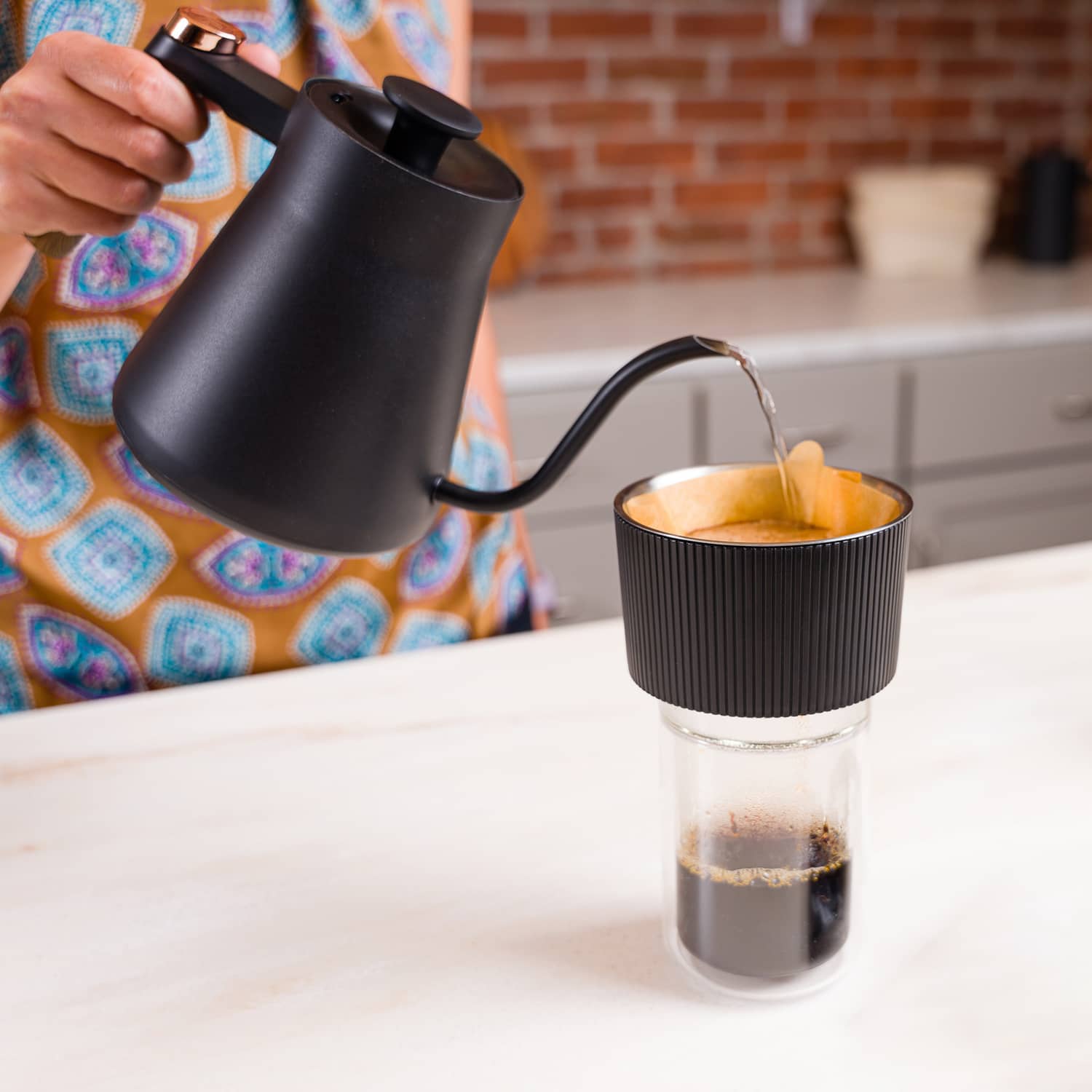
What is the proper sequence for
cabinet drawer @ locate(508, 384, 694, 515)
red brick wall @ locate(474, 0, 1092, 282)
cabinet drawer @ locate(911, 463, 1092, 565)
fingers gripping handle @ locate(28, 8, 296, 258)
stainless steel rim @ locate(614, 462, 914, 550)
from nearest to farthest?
stainless steel rim @ locate(614, 462, 914, 550), fingers gripping handle @ locate(28, 8, 296, 258), cabinet drawer @ locate(508, 384, 694, 515), cabinet drawer @ locate(911, 463, 1092, 565), red brick wall @ locate(474, 0, 1092, 282)

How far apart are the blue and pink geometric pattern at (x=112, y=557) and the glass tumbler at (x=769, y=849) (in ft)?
1.53

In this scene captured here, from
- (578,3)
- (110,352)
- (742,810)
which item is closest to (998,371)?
(578,3)

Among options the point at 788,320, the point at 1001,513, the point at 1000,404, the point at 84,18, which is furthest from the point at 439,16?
the point at 1001,513

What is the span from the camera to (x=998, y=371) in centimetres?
195

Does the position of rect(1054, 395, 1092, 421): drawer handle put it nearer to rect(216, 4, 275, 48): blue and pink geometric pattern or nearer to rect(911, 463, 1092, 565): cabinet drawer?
rect(911, 463, 1092, 565): cabinet drawer

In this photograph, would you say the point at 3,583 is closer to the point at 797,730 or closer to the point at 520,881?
the point at 520,881

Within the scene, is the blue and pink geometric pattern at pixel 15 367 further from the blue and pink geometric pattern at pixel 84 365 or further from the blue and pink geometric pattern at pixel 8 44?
the blue and pink geometric pattern at pixel 8 44

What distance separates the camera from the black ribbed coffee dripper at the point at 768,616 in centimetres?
41

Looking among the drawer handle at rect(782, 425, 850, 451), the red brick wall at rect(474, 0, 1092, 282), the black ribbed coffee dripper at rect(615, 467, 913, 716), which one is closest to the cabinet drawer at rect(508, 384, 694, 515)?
the drawer handle at rect(782, 425, 850, 451)

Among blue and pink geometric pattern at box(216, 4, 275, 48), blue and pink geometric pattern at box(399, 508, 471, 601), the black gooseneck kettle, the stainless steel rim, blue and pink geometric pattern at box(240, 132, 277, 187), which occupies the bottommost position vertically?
blue and pink geometric pattern at box(399, 508, 471, 601)

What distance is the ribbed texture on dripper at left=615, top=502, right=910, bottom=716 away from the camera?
0.41m

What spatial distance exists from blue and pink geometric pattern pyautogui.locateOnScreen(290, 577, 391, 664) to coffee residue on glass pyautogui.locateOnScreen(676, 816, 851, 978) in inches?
17.7

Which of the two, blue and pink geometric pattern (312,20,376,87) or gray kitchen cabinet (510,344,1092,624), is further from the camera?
gray kitchen cabinet (510,344,1092,624)

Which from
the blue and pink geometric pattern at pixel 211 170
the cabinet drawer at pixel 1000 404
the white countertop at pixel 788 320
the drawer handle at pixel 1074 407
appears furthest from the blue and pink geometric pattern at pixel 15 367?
the drawer handle at pixel 1074 407
